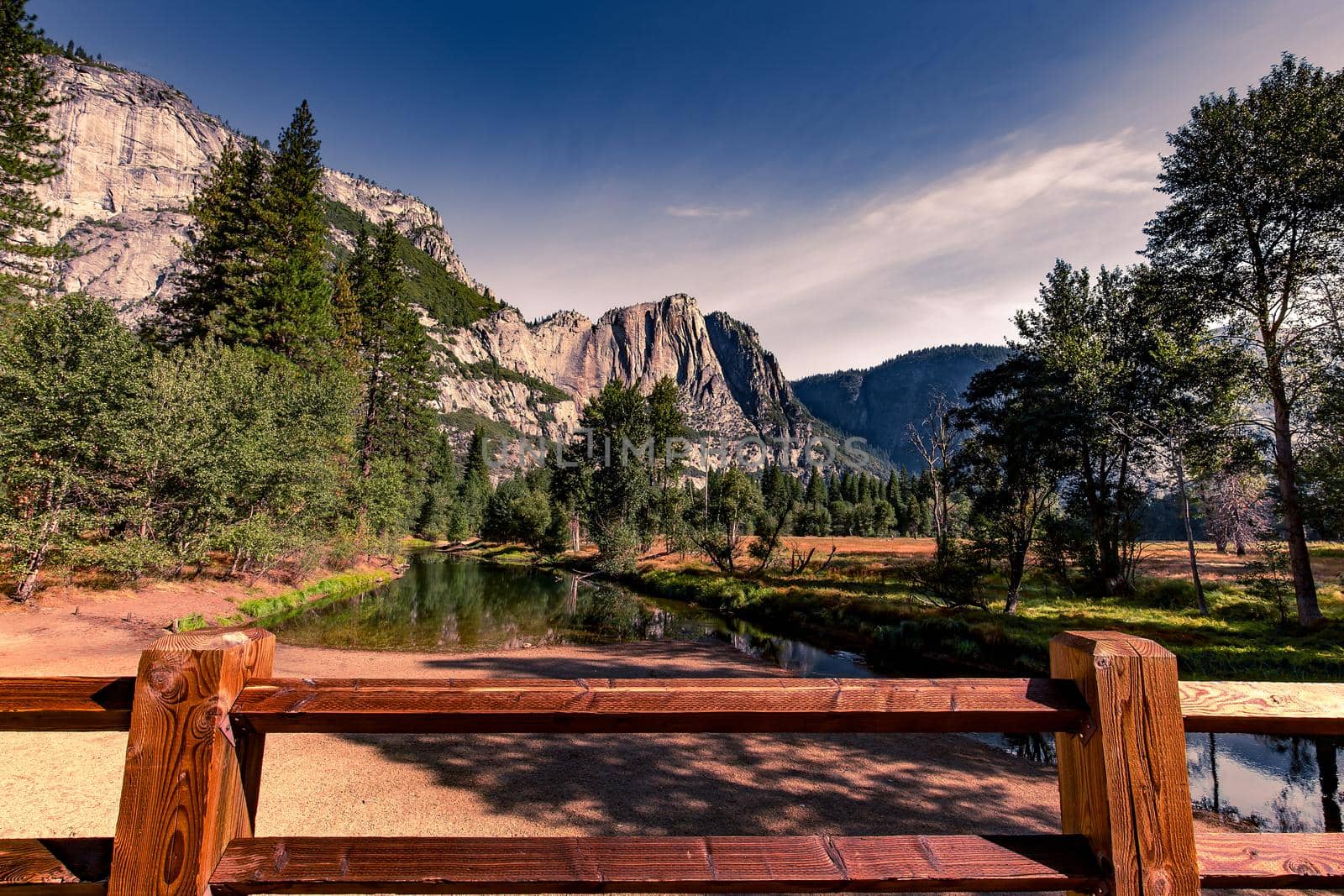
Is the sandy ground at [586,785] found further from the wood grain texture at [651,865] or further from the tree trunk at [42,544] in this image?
the tree trunk at [42,544]

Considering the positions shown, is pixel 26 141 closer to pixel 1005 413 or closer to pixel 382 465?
pixel 382 465

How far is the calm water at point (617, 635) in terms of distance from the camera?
312 inches

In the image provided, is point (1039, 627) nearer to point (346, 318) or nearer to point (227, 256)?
point (346, 318)

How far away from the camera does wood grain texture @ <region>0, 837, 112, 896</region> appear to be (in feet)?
4.96

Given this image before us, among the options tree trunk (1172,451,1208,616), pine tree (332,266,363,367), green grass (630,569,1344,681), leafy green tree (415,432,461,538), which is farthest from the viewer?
leafy green tree (415,432,461,538)

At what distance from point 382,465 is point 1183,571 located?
40056 millimetres

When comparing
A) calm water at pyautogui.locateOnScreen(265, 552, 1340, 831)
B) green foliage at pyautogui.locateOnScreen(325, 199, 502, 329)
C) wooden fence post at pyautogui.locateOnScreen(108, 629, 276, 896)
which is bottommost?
calm water at pyautogui.locateOnScreen(265, 552, 1340, 831)

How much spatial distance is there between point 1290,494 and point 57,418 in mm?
31546

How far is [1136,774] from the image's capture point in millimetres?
1636

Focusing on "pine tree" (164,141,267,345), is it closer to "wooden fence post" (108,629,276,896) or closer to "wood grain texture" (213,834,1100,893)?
"wooden fence post" (108,629,276,896)

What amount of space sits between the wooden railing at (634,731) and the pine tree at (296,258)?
3332cm

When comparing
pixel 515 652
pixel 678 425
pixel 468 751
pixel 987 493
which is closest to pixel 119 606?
pixel 515 652

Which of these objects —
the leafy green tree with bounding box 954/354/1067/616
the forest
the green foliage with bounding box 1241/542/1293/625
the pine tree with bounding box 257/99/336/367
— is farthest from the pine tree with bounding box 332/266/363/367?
the green foliage with bounding box 1241/542/1293/625

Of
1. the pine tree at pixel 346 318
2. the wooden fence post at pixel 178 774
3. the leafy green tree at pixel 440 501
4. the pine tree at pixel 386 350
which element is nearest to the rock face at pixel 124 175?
the leafy green tree at pixel 440 501
